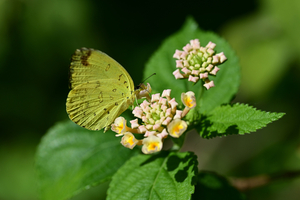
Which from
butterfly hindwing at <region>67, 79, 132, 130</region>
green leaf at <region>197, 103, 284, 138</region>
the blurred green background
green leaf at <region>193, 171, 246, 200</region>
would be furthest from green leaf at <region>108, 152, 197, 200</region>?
the blurred green background

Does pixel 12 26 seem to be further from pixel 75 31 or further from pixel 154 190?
pixel 154 190

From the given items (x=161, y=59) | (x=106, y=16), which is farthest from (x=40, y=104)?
(x=161, y=59)

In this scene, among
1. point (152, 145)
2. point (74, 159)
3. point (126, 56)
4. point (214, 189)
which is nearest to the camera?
point (152, 145)

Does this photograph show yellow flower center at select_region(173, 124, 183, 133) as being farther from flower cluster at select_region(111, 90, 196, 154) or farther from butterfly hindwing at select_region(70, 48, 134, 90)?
butterfly hindwing at select_region(70, 48, 134, 90)

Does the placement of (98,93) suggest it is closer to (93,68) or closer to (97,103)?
(97,103)

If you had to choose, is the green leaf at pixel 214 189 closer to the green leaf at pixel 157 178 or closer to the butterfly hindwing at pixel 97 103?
the green leaf at pixel 157 178

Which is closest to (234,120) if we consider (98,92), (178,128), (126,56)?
(178,128)

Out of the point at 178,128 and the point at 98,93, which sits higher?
the point at 98,93
